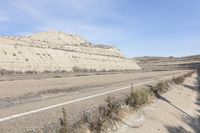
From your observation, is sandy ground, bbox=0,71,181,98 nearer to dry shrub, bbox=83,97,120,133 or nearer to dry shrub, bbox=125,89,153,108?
dry shrub, bbox=125,89,153,108

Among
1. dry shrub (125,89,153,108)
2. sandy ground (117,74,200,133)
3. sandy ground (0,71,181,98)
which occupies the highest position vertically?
dry shrub (125,89,153,108)

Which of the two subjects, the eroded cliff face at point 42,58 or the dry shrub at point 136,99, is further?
the eroded cliff face at point 42,58

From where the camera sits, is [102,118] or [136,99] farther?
[136,99]

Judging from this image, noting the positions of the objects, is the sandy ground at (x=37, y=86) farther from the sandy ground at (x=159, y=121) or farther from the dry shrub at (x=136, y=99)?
the sandy ground at (x=159, y=121)

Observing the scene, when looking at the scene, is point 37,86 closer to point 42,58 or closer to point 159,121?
point 159,121

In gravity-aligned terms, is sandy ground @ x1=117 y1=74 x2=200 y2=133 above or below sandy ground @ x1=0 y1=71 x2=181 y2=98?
below

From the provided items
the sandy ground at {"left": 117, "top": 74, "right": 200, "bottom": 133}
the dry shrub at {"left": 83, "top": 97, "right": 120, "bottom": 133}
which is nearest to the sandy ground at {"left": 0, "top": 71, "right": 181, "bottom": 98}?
the sandy ground at {"left": 117, "top": 74, "right": 200, "bottom": 133}

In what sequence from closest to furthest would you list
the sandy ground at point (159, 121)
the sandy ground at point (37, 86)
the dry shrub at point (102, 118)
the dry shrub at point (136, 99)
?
1. the dry shrub at point (102, 118)
2. the sandy ground at point (159, 121)
3. the dry shrub at point (136, 99)
4. the sandy ground at point (37, 86)

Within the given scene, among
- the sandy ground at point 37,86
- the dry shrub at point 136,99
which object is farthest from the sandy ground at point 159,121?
the sandy ground at point 37,86

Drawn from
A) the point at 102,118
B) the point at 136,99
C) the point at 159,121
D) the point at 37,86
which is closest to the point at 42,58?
the point at 37,86

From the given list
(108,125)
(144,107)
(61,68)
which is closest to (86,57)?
(61,68)

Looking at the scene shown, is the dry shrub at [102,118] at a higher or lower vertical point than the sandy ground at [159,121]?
higher

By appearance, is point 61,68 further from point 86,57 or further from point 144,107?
point 144,107

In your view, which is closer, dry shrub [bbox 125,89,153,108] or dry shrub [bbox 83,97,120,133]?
dry shrub [bbox 83,97,120,133]
